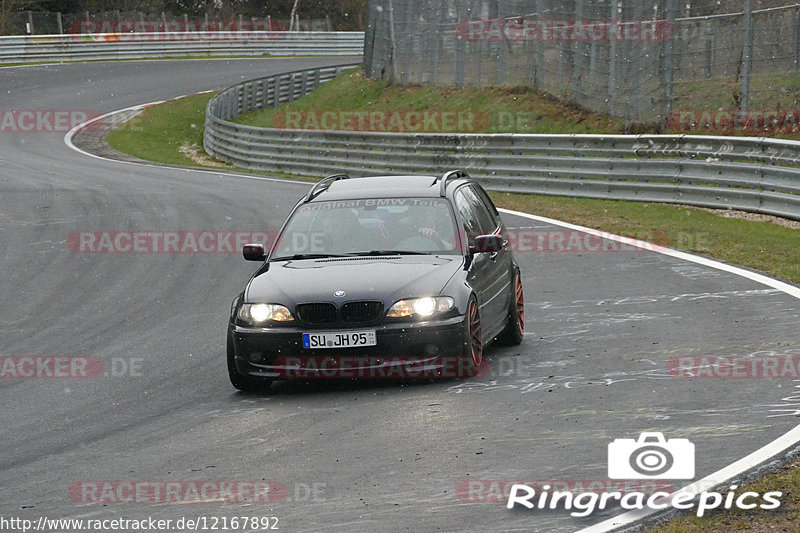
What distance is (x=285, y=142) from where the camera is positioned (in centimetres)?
3105

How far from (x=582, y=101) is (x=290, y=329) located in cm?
2224

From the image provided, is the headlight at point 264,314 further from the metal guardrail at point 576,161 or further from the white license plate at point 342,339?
the metal guardrail at point 576,161

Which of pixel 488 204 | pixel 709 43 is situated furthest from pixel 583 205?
pixel 488 204

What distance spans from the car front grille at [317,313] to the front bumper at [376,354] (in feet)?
0.26

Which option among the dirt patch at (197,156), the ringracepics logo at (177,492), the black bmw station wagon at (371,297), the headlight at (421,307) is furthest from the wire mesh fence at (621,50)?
the ringracepics logo at (177,492)

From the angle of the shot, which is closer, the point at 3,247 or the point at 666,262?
the point at 666,262

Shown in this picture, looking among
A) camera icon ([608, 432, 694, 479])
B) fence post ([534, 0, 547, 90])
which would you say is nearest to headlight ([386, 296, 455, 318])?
camera icon ([608, 432, 694, 479])

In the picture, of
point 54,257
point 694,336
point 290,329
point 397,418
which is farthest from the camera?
point 54,257

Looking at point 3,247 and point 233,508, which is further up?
point 233,508

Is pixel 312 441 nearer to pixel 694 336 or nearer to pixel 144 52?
pixel 694 336

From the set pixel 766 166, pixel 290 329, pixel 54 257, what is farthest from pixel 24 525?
pixel 766 166

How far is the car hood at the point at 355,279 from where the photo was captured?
8.92 metres

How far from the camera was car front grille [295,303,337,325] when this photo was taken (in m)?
8.88

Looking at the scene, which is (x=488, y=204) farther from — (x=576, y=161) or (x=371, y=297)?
(x=576, y=161)
